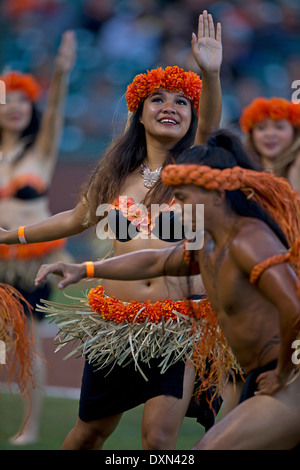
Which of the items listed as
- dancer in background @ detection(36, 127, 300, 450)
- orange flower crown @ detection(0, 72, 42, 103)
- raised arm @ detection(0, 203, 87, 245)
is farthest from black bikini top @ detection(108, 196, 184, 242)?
orange flower crown @ detection(0, 72, 42, 103)

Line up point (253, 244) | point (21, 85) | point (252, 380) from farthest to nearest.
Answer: point (21, 85)
point (252, 380)
point (253, 244)

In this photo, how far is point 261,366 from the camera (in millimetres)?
2664

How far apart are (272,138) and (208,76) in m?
2.57

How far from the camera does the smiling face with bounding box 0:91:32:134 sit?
6141mm

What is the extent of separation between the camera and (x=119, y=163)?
378cm

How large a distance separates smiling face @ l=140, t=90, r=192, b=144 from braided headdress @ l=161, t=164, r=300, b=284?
36.3 inches

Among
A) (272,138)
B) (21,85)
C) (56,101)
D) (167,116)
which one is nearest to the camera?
(167,116)

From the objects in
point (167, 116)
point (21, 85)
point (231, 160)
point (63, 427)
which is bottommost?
point (63, 427)

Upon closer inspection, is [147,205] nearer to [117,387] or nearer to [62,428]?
[117,387]

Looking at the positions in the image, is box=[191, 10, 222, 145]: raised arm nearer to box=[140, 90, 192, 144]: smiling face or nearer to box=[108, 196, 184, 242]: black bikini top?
box=[140, 90, 192, 144]: smiling face

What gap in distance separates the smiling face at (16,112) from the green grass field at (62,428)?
2.25m

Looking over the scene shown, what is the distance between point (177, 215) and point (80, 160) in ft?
44.0

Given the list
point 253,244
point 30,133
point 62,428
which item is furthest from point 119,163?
point 30,133

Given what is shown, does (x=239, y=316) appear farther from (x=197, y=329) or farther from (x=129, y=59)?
(x=129, y=59)
